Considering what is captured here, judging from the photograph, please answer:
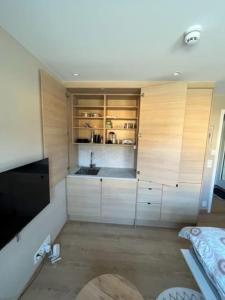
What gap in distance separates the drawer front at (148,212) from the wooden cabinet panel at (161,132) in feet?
1.58

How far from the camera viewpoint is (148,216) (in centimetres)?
261

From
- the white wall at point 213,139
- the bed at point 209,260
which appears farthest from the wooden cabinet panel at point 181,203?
the bed at point 209,260

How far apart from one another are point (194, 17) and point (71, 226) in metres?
3.01

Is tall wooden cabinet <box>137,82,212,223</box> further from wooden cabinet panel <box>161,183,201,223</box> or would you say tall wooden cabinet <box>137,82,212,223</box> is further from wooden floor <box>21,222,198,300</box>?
wooden floor <box>21,222,198,300</box>

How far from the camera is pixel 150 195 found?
2547 millimetres

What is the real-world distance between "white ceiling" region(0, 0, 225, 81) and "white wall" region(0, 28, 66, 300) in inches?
8.0

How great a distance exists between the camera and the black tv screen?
118 centimetres

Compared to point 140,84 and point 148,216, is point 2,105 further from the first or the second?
point 148,216

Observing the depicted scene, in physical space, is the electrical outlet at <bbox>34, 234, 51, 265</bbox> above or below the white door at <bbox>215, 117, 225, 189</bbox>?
below

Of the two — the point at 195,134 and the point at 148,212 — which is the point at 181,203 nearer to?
the point at 148,212

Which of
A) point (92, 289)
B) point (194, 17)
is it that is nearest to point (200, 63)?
point (194, 17)

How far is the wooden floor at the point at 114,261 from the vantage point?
161cm

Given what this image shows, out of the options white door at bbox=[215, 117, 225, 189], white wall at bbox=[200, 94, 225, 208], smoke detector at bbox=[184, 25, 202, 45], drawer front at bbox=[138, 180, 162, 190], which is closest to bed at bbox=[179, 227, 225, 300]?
drawer front at bbox=[138, 180, 162, 190]

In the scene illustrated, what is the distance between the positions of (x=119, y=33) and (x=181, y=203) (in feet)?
8.32
